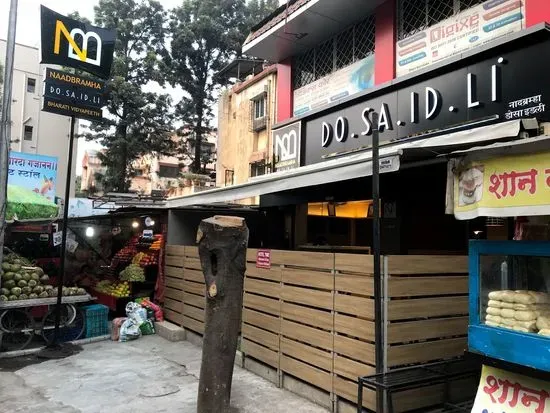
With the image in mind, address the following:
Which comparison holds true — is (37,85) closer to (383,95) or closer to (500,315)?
(383,95)

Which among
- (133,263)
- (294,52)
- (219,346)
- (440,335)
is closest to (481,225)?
(440,335)

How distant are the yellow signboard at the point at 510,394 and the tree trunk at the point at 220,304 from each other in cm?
263

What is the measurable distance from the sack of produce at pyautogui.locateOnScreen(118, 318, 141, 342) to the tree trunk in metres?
4.51

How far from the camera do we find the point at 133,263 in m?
11.4

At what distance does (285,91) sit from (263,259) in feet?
20.9

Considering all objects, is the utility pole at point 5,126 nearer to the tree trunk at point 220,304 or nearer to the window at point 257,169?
the tree trunk at point 220,304

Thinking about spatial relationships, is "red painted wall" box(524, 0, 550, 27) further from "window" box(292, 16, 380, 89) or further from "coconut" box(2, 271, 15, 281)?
"coconut" box(2, 271, 15, 281)

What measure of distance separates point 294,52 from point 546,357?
984 cm

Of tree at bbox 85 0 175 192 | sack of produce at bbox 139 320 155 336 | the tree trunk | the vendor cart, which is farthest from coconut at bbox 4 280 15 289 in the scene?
tree at bbox 85 0 175 192

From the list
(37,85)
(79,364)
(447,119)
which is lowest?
(79,364)

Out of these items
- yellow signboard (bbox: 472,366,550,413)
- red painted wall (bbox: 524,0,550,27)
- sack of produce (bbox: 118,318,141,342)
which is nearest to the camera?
yellow signboard (bbox: 472,366,550,413)

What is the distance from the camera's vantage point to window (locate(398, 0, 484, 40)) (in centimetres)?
774

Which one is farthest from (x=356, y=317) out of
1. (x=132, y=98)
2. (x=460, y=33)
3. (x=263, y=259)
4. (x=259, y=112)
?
(x=132, y=98)

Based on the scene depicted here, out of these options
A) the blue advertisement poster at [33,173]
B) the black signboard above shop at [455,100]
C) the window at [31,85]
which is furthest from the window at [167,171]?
the black signboard above shop at [455,100]
